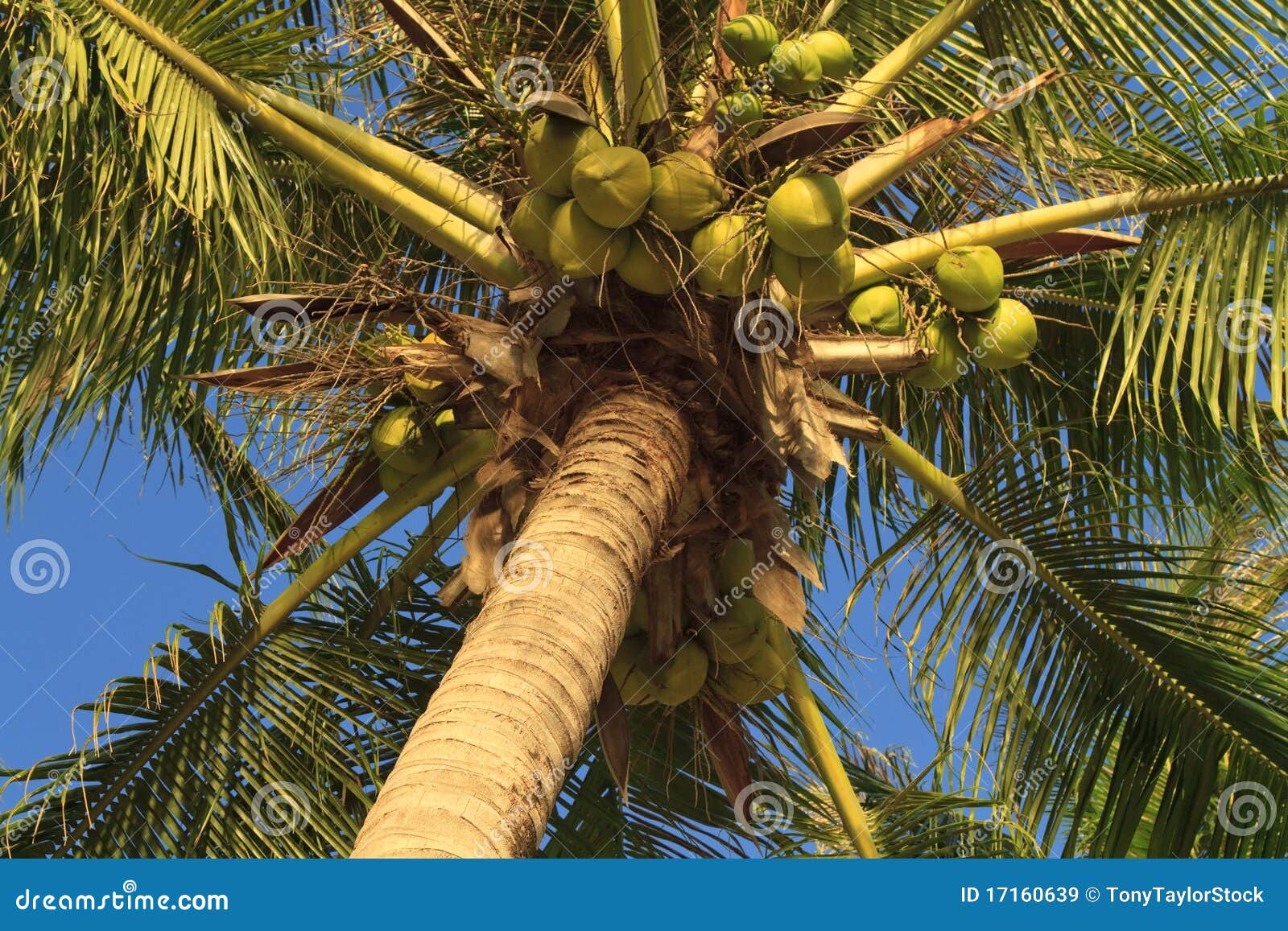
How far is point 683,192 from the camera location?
11.6 ft

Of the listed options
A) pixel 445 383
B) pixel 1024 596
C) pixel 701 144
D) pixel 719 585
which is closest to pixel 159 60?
pixel 445 383

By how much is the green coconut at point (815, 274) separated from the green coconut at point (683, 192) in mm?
219

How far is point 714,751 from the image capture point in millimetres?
4609

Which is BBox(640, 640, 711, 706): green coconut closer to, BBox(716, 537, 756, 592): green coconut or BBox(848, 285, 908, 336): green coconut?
BBox(716, 537, 756, 592): green coconut

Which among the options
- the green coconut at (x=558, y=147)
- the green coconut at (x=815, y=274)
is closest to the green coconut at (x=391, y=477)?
the green coconut at (x=558, y=147)

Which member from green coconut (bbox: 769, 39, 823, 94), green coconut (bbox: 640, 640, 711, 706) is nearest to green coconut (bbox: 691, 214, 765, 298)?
green coconut (bbox: 769, 39, 823, 94)

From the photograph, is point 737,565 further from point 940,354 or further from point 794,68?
point 794,68

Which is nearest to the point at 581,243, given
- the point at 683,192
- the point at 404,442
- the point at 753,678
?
the point at 683,192

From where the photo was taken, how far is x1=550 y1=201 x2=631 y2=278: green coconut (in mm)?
3600

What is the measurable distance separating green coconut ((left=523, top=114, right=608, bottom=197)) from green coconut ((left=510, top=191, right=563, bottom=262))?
0.06 meters

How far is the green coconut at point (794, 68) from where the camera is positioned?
4.02 m

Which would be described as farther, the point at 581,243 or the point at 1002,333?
the point at 1002,333

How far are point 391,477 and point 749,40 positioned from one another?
1.69 m

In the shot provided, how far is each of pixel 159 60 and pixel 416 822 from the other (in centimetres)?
285
